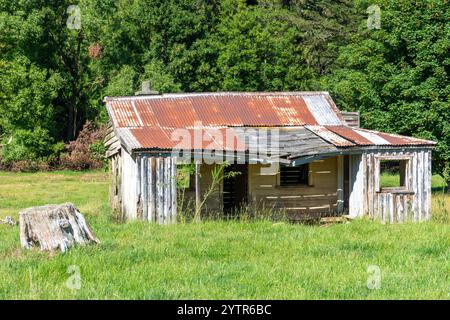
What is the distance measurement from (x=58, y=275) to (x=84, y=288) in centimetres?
97

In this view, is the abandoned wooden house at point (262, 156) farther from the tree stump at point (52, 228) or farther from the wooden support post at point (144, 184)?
the tree stump at point (52, 228)

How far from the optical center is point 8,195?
28.3m

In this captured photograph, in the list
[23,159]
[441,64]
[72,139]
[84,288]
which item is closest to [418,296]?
[84,288]

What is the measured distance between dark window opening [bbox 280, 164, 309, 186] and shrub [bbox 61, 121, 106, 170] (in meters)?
23.7

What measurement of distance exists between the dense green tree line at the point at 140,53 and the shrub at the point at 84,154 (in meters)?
0.95

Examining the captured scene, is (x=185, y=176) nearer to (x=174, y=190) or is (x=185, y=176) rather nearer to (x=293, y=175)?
(x=293, y=175)

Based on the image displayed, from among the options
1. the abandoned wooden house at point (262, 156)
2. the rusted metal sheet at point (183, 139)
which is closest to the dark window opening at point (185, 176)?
the abandoned wooden house at point (262, 156)

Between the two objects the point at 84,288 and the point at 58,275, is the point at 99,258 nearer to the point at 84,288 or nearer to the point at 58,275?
the point at 58,275

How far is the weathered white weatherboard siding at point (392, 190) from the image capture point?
19.0m

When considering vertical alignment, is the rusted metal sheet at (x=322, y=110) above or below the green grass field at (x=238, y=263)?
above

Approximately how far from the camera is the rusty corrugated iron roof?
61.3ft

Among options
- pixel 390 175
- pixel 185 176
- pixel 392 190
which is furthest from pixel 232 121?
pixel 390 175

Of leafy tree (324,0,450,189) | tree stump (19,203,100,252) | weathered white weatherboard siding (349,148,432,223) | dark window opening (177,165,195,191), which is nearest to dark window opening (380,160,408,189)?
leafy tree (324,0,450,189)

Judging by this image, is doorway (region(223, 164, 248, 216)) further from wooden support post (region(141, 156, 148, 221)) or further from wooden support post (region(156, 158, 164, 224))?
wooden support post (region(141, 156, 148, 221))
